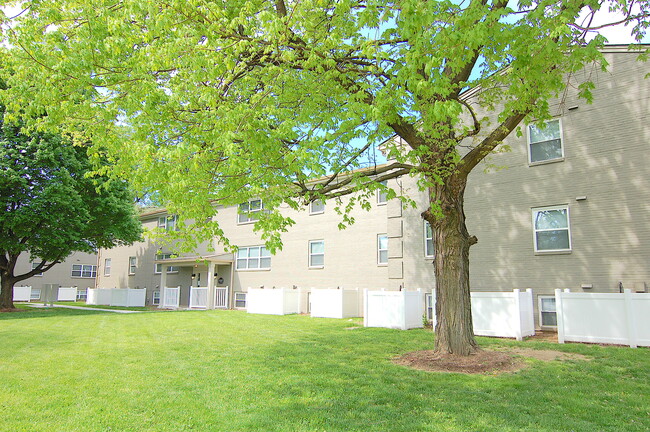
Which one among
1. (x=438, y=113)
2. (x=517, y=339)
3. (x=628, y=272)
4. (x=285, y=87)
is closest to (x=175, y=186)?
(x=285, y=87)

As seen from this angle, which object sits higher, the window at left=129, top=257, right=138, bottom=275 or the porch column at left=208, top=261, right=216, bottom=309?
the window at left=129, top=257, right=138, bottom=275

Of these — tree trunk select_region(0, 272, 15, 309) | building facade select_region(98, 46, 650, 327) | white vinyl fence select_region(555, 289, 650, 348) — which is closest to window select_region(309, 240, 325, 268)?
building facade select_region(98, 46, 650, 327)

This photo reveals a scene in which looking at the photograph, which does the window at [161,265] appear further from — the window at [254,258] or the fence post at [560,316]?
the fence post at [560,316]

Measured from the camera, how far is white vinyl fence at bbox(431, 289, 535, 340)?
460 inches

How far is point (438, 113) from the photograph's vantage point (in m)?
5.32

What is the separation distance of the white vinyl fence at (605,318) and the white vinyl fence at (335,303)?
8.82 meters

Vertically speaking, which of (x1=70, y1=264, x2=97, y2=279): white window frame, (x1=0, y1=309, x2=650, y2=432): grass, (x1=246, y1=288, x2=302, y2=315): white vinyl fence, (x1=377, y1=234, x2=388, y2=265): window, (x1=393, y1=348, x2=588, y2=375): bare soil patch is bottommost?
(x1=0, y1=309, x2=650, y2=432): grass

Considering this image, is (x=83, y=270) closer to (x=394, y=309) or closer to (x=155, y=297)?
(x=155, y=297)

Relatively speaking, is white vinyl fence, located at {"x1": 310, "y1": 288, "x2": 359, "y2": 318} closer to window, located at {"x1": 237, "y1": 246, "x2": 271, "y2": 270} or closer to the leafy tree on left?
window, located at {"x1": 237, "y1": 246, "x2": 271, "y2": 270}

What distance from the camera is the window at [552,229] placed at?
13492 mm

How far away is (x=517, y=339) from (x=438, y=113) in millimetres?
8286

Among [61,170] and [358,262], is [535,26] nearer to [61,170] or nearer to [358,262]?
[358,262]

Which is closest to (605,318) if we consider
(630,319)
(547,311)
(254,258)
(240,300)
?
(630,319)

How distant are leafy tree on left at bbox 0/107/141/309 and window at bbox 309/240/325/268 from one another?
917 cm
